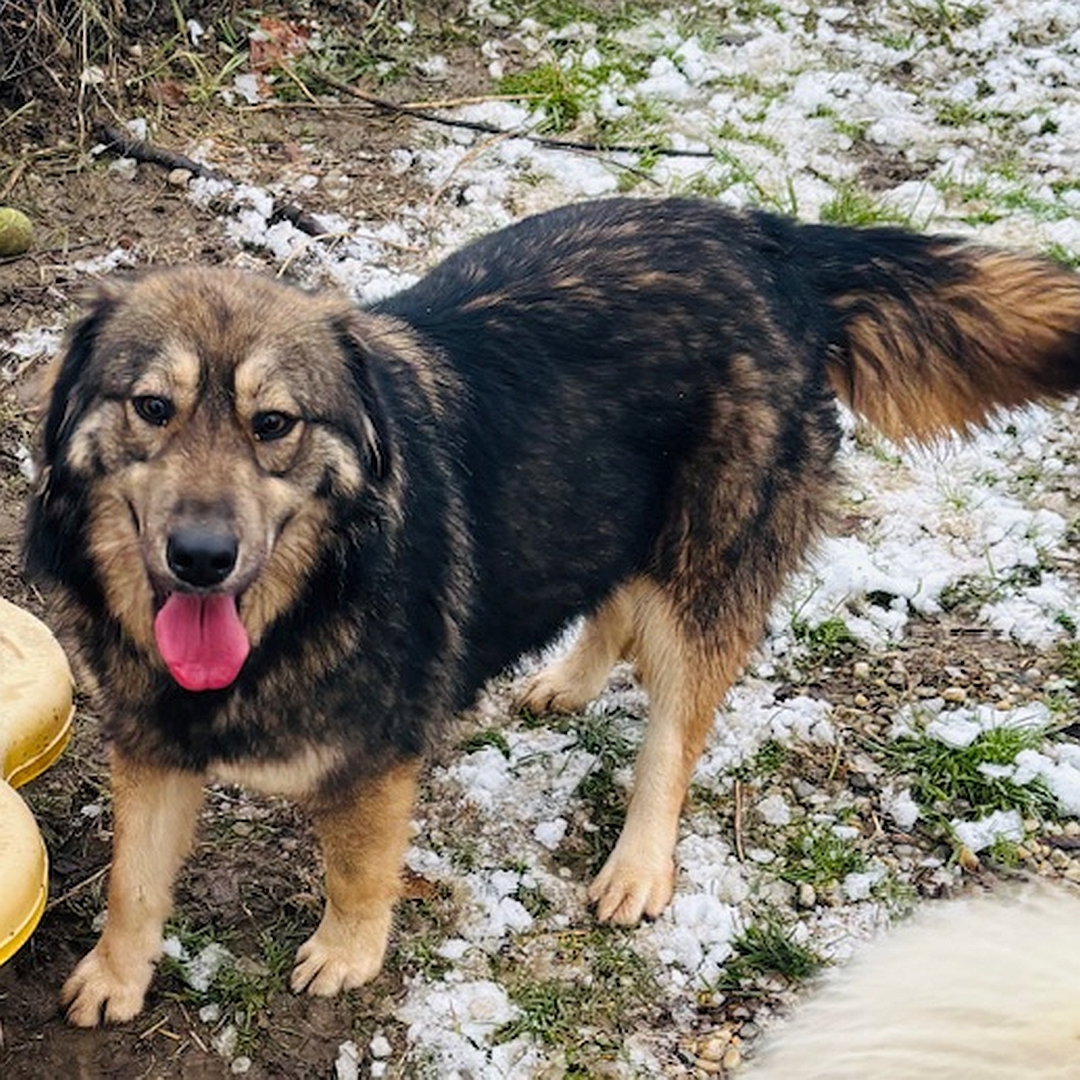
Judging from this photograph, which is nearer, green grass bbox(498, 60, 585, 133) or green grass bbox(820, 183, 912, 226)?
green grass bbox(820, 183, 912, 226)

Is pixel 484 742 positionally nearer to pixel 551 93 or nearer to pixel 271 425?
pixel 271 425

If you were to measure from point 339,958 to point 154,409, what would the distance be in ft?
4.20

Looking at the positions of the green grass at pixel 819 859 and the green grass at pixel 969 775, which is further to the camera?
the green grass at pixel 969 775

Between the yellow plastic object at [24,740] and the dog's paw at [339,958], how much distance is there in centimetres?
57

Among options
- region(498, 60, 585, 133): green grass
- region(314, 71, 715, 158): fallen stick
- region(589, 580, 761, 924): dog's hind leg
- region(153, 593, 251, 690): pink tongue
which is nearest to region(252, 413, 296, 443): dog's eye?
region(153, 593, 251, 690): pink tongue

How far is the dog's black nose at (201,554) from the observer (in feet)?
7.79

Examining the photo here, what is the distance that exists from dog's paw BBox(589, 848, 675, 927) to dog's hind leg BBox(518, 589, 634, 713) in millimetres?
522

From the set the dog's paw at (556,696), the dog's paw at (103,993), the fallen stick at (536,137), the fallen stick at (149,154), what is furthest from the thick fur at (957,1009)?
the fallen stick at (536,137)

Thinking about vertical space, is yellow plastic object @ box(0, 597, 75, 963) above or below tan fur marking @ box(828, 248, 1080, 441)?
below

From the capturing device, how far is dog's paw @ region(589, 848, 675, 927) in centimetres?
335

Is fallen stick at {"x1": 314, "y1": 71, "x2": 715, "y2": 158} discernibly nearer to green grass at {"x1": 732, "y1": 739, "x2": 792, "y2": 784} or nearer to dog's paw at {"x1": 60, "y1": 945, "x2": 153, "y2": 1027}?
green grass at {"x1": 732, "y1": 739, "x2": 792, "y2": 784}

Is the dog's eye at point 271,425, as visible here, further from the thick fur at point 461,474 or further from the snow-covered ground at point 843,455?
the snow-covered ground at point 843,455

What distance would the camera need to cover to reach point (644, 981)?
3.25 m

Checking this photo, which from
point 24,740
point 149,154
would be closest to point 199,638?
point 24,740
